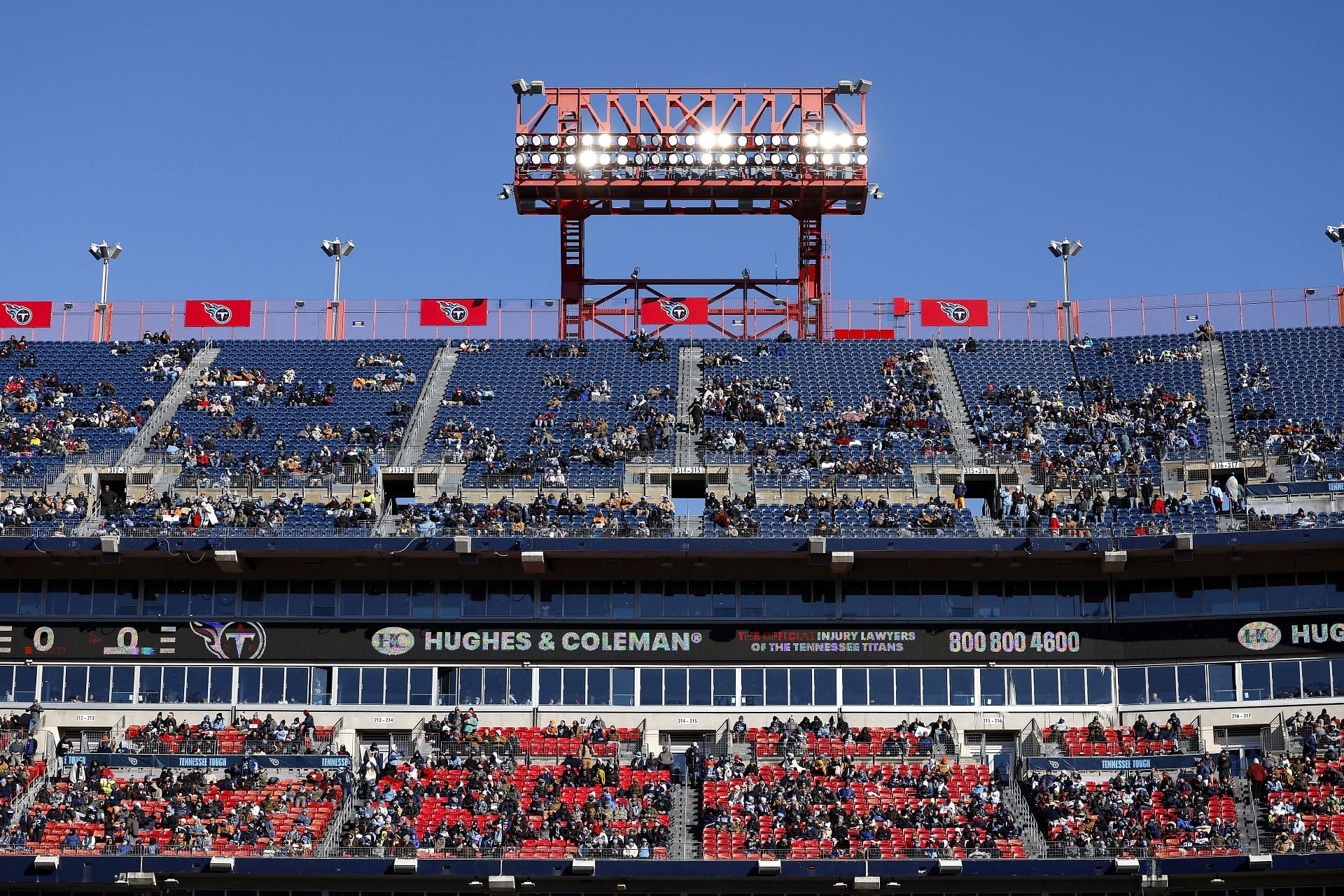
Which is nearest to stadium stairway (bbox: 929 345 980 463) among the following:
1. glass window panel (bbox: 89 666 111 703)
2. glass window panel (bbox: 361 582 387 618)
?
glass window panel (bbox: 361 582 387 618)

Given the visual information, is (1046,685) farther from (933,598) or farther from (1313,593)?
(1313,593)

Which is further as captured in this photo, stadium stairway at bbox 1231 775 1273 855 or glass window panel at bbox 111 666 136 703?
glass window panel at bbox 111 666 136 703

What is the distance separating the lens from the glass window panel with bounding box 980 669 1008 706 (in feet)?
174

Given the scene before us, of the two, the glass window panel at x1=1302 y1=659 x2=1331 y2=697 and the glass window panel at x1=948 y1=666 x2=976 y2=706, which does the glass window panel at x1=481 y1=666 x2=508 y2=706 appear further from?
the glass window panel at x1=1302 y1=659 x2=1331 y2=697

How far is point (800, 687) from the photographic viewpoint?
53.2 metres

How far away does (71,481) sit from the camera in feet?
193

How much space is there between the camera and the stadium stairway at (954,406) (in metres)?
59.8

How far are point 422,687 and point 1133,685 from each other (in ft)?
70.1

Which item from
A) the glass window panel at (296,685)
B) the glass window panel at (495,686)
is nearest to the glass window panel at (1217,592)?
the glass window panel at (495,686)

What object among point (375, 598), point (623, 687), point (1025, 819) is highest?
point (375, 598)

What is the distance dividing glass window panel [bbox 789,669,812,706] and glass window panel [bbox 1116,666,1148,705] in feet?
30.4

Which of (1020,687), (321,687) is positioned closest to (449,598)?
(321,687)

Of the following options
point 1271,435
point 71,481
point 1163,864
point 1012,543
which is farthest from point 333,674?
point 1271,435

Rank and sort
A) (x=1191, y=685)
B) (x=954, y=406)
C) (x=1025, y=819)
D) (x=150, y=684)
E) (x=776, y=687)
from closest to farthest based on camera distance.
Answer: (x=1025, y=819) → (x=1191, y=685) → (x=776, y=687) → (x=150, y=684) → (x=954, y=406)
